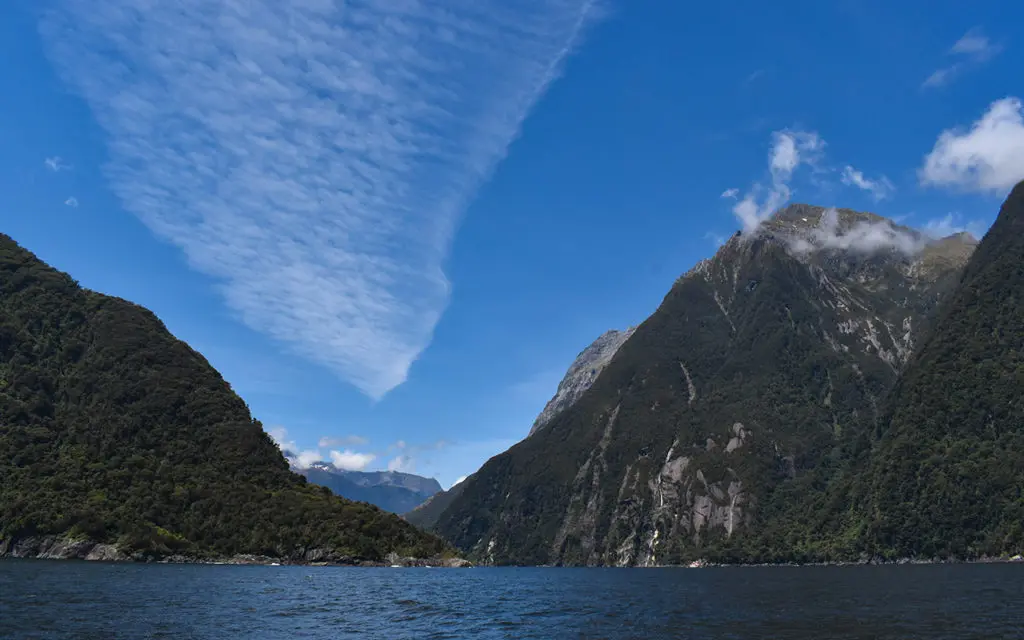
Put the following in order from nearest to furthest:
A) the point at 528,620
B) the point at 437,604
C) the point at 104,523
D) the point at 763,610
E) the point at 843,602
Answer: the point at 528,620 < the point at 763,610 < the point at 843,602 < the point at 437,604 < the point at 104,523

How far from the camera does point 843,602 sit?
83.1 m

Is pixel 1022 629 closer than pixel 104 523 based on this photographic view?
Yes

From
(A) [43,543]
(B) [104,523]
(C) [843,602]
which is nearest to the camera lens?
(C) [843,602]

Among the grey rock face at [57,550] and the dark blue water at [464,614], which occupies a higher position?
the grey rock face at [57,550]

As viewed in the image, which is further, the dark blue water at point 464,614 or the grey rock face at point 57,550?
the grey rock face at point 57,550

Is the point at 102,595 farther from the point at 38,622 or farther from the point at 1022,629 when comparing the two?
the point at 1022,629

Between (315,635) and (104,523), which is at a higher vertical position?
(104,523)

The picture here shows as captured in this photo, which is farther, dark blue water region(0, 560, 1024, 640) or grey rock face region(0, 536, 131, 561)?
grey rock face region(0, 536, 131, 561)

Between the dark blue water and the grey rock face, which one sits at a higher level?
the grey rock face

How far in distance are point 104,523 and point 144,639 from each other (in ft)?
582

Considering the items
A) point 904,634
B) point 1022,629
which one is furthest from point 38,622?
point 1022,629

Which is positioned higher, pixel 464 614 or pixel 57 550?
pixel 57 550

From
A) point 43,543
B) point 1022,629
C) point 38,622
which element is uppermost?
point 43,543

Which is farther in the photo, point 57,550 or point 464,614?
point 57,550
